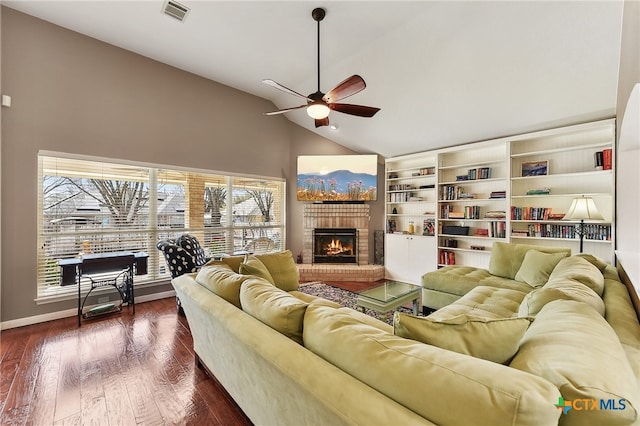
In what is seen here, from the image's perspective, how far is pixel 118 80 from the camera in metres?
3.77

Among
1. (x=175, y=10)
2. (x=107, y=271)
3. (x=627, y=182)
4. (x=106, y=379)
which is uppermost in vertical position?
(x=175, y=10)

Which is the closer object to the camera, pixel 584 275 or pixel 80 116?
pixel 584 275

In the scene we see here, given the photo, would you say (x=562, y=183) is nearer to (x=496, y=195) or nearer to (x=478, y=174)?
(x=496, y=195)

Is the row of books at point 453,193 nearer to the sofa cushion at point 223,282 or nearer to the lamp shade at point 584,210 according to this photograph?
the lamp shade at point 584,210

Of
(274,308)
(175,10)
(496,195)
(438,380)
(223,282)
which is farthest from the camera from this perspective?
(496,195)

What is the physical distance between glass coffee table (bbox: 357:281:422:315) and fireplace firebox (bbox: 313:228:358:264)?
2.41 metres

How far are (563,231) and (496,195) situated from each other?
2.98 feet

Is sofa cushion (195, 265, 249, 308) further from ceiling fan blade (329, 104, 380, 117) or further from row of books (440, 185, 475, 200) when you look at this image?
row of books (440, 185, 475, 200)

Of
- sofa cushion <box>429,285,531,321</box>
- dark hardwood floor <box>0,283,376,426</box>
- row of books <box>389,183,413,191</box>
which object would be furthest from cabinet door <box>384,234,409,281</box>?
dark hardwood floor <box>0,283,376,426</box>

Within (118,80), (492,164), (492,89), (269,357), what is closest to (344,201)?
(492,164)

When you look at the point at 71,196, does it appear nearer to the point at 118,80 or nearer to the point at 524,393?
the point at 118,80

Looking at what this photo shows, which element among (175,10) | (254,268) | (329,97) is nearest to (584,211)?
(329,97)

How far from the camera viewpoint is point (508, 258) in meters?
3.23

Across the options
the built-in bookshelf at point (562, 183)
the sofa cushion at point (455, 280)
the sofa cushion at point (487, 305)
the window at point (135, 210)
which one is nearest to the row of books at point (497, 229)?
the built-in bookshelf at point (562, 183)
